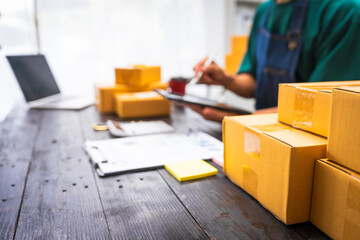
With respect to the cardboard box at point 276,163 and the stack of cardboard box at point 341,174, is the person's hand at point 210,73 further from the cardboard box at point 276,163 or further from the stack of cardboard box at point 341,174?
the stack of cardboard box at point 341,174

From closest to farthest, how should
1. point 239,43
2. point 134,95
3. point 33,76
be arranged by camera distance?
point 134,95 < point 33,76 < point 239,43

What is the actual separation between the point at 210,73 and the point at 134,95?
0.35 metres

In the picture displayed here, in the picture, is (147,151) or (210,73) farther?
(210,73)

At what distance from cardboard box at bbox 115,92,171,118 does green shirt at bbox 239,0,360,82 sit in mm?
585

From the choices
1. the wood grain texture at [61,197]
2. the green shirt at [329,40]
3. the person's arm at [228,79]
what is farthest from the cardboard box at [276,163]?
the person's arm at [228,79]

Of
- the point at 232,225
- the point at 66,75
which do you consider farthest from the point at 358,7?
the point at 66,75

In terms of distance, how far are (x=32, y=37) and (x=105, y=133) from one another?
1.46 m

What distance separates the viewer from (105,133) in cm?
112

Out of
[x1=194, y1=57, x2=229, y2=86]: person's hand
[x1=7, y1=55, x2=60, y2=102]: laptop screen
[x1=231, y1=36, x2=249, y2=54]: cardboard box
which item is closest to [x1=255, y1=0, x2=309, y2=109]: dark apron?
[x1=194, y1=57, x2=229, y2=86]: person's hand

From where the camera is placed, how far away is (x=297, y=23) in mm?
1297

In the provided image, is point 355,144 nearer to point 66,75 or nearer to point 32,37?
point 32,37

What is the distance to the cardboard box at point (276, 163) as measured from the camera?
514 millimetres

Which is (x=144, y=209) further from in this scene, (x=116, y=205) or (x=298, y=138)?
(x=298, y=138)

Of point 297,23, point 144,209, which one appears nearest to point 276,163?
point 144,209
